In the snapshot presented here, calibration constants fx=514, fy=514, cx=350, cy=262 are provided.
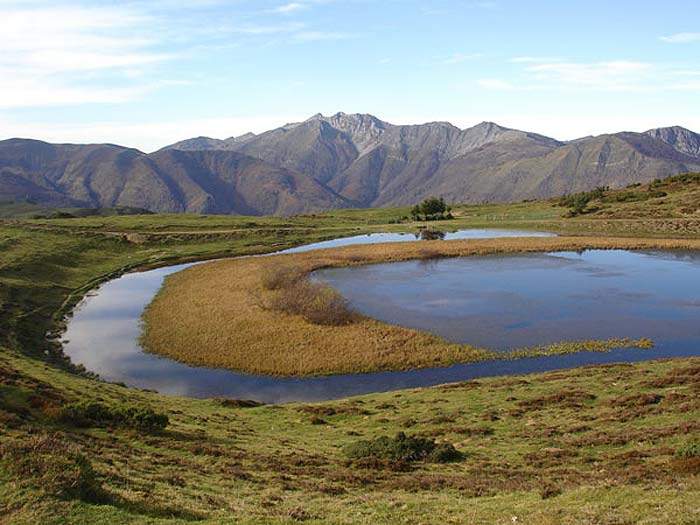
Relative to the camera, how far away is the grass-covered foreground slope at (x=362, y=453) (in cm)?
1573

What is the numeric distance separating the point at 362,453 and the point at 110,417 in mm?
13875

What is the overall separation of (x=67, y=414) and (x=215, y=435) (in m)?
7.69

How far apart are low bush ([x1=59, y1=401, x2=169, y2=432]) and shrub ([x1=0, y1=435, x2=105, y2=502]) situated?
916 centimetres

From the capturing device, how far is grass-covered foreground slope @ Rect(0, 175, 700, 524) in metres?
15.7

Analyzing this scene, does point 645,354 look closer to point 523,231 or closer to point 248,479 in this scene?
point 248,479

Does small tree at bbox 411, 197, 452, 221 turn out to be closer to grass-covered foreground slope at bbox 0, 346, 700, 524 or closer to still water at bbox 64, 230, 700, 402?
still water at bbox 64, 230, 700, 402

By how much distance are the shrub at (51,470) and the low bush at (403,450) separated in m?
13.3

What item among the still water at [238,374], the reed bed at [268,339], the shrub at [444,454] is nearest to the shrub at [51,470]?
the shrub at [444,454]

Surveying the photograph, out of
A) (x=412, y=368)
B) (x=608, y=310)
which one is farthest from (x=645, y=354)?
(x=412, y=368)

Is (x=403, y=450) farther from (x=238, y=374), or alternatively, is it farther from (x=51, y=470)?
(x=238, y=374)

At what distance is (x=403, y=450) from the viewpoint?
26094mm

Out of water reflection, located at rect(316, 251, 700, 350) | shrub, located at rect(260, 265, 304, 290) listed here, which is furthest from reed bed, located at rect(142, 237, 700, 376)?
water reflection, located at rect(316, 251, 700, 350)

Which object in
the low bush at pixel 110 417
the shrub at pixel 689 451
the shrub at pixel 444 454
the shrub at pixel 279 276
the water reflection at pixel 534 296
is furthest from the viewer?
the shrub at pixel 279 276

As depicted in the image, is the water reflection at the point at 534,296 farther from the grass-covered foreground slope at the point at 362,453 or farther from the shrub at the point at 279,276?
the grass-covered foreground slope at the point at 362,453
